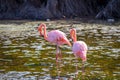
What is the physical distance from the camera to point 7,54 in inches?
520

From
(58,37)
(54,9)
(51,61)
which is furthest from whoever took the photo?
(54,9)

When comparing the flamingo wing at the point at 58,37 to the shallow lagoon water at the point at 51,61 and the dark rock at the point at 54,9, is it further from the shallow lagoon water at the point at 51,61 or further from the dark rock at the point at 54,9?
the dark rock at the point at 54,9

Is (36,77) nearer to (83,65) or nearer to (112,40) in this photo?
(83,65)

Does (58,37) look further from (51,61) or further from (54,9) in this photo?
(54,9)

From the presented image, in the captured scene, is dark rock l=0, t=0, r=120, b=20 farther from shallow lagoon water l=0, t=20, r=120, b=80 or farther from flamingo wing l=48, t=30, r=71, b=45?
flamingo wing l=48, t=30, r=71, b=45

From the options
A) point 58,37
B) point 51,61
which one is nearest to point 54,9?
point 51,61

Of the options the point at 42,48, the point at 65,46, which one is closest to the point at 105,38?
the point at 65,46

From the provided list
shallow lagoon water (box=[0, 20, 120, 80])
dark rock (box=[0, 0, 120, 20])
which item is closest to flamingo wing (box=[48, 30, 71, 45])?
shallow lagoon water (box=[0, 20, 120, 80])

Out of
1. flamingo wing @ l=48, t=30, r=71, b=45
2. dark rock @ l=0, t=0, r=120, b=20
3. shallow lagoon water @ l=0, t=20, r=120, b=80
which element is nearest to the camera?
shallow lagoon water @ l=0, t=20, r=120, b=80

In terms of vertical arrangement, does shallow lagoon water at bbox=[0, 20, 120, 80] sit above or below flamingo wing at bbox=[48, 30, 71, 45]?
below

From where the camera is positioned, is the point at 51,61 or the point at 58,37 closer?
the point at 58,37

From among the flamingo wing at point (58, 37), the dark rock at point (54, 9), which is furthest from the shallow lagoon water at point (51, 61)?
the dark rock at point (54, 9)

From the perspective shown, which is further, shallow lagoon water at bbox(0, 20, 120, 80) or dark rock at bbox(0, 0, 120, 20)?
dark rock at bbox(0, 0, 120, 20)

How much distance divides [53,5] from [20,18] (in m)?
3.11
